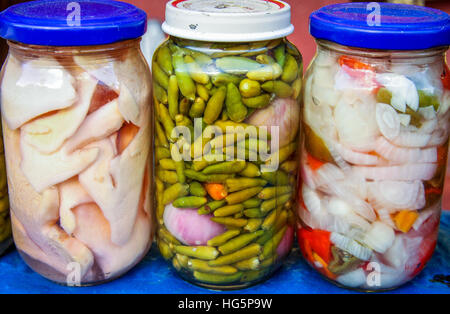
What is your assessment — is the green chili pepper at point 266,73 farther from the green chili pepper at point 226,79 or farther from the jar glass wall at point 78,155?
the jar glass wall at point 78,155

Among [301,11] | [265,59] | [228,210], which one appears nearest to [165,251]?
[228,210]

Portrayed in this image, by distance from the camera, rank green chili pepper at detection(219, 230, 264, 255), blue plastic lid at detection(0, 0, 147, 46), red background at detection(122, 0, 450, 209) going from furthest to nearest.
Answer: red background at detection(122, 0, 450, 209), green chili pepper at detection(219, 230, 264, 255), blue plastic lid at detection(0, 0, 147, 46)

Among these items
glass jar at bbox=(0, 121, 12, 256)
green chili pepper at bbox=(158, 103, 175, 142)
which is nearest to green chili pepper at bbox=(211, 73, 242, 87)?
green chili pepper at bbox=(158, 103, 175, 142)

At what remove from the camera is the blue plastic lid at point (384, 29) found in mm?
862

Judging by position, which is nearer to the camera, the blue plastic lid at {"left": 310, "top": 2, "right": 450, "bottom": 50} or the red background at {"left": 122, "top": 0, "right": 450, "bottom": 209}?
the blue plastic lid at {"left": 310, "top": 2, "right": 450, "bottom": 50}

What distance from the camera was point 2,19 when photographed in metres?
0.90

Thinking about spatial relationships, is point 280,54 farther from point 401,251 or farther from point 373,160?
point 401,251

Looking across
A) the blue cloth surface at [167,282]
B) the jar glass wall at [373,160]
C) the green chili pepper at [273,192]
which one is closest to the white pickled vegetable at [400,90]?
the jar glass wall at [373,160]

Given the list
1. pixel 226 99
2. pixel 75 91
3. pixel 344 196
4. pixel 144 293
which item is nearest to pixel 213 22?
pixel 226 99

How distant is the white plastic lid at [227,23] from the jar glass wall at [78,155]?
9 cm

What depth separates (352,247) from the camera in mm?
971

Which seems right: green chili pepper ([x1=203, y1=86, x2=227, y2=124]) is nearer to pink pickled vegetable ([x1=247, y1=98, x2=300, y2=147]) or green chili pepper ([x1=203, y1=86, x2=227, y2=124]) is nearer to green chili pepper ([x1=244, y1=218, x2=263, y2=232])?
pink pickled vegetable ([x1=247, y1=98, x2=300, y2=147])

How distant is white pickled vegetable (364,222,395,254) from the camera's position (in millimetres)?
953

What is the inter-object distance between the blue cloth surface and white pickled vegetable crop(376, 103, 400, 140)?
28 centimetres
